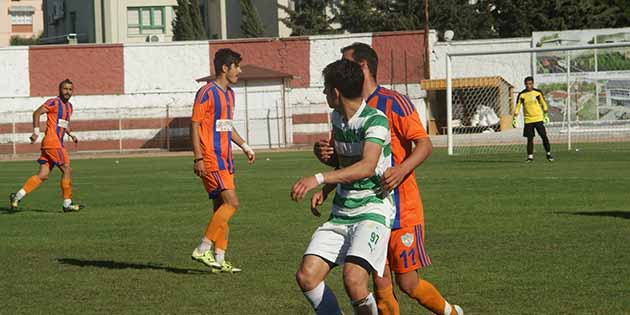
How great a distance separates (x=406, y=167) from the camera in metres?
6.78

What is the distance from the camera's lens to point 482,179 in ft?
70.7

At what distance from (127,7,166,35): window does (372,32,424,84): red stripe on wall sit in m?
24.3

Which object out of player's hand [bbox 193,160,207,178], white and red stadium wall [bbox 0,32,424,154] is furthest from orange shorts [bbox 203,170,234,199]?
white and red stadium wall [bbox 0,32,424,154]

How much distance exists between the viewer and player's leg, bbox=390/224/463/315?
7.10 meters

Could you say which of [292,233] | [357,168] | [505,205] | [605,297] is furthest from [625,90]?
[357,168]

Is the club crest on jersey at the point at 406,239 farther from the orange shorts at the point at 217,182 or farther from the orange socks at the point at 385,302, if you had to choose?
the orange shorts at the point at 217,182

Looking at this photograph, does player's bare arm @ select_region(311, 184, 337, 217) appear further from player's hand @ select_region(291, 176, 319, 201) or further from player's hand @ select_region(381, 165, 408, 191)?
player's hand @ select_region(291, 176, 319, 201)

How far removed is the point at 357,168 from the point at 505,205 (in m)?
10.2

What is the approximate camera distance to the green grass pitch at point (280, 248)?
352 inches

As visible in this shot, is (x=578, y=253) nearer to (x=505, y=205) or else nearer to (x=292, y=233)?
(x=292, y=233)

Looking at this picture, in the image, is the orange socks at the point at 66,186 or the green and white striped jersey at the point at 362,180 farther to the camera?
the orange socks at the point at 66,186

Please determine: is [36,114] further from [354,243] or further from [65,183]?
[354,243]

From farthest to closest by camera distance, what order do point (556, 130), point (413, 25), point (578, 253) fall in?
point (413, 25), point (556, 130), point (578, 253)

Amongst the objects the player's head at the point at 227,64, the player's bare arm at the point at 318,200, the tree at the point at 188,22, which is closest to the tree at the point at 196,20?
the tree at the point at 188,22
